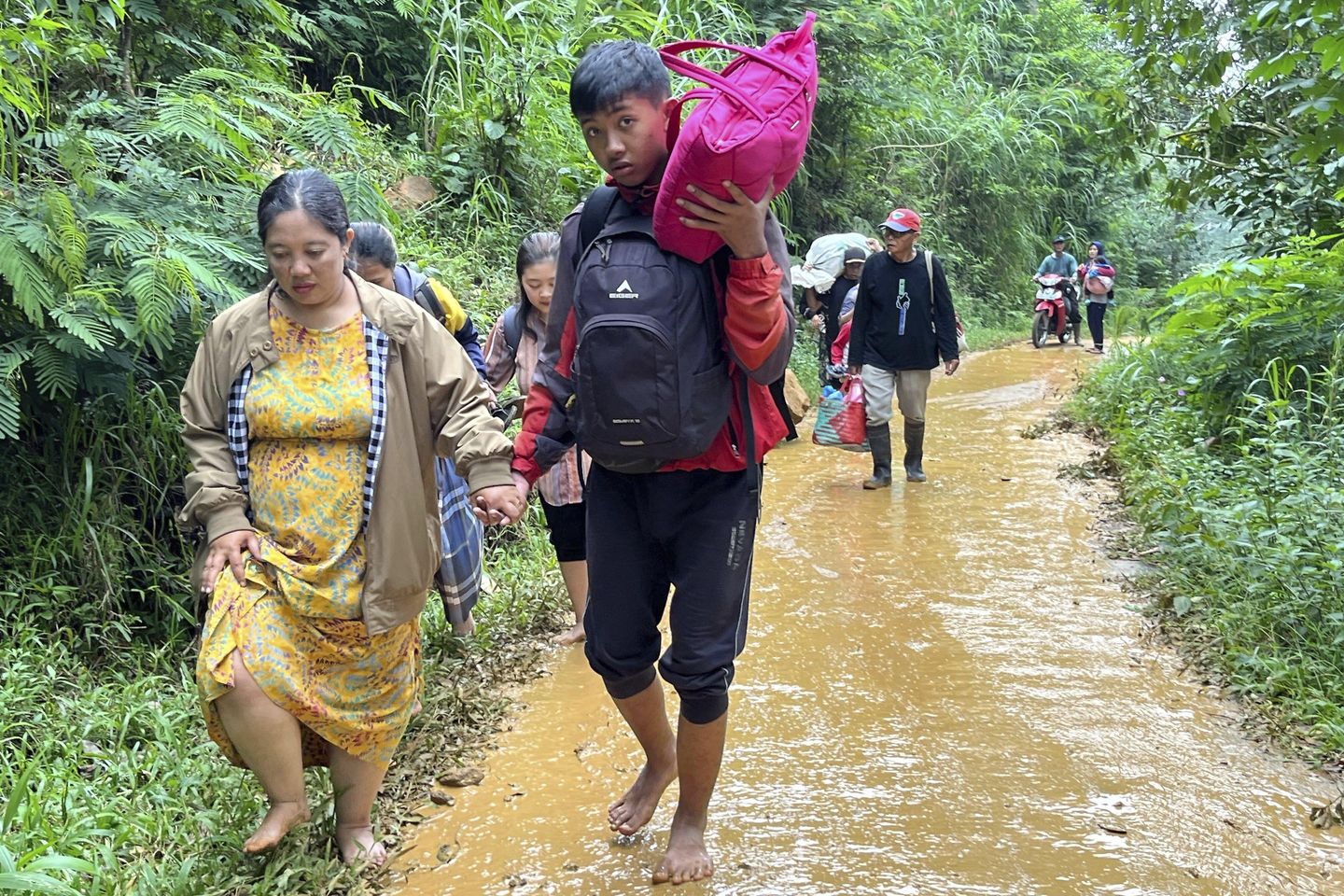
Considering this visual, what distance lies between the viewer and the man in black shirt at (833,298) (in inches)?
362

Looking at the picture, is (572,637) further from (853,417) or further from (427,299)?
(853,417)

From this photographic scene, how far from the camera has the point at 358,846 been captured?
310 cm

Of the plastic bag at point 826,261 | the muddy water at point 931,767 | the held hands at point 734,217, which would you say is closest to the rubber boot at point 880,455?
the muddy water at point 931,767

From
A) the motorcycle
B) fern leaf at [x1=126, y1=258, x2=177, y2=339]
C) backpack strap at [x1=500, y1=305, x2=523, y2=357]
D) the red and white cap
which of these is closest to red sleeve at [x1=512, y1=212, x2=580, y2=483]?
backpack strap at [x1=500, y1=305, x2=523, y2=357]

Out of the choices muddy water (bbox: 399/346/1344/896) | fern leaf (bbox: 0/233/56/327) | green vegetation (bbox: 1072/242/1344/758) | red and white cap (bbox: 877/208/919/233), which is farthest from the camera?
red and white cap (bbox: 877/208/919/233)

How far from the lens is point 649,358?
2506 mm

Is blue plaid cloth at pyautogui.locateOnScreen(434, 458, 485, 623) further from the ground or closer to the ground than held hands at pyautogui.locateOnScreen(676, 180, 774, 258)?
closer to the ground

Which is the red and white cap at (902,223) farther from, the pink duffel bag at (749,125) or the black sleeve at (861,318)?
the pink duffel bag at (749,125)

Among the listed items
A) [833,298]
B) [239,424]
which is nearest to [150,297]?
[239,424]

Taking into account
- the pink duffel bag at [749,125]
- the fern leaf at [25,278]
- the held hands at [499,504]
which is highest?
the pink duffel bag at [749,125]

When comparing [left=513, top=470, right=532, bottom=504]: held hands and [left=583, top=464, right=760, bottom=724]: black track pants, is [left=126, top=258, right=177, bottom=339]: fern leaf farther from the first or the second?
[left=583, top=464, right=760, bottom=724]: black track pants

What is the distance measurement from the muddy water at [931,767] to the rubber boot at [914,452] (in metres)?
2.02

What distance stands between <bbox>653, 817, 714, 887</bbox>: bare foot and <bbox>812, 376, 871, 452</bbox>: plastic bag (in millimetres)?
5073

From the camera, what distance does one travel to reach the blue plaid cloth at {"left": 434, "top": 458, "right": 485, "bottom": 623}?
4.07 meters
